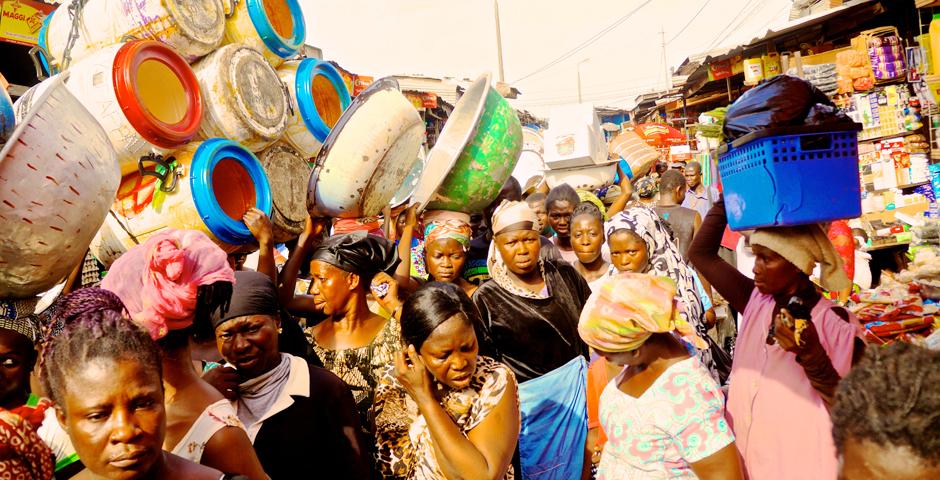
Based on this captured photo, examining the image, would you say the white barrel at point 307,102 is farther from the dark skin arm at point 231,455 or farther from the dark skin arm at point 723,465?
the dark skin arm at point 723,465

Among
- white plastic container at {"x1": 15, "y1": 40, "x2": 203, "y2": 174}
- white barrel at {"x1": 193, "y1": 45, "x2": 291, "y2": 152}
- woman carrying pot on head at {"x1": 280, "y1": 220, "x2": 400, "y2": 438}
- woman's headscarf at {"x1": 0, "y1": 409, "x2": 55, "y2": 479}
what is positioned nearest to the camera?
woman's headscarf at {"x1": 0, "y1": 409, "x2": 55, "y2": 479}

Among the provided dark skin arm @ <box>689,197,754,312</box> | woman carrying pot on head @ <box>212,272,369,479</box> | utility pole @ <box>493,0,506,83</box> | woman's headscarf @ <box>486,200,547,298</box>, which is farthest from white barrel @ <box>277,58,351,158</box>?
utility pole @ <box>493,0,506,83</box>

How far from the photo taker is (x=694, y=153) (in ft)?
58.6

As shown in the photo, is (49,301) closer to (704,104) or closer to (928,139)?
(928,139)

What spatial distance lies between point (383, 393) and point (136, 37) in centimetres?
211

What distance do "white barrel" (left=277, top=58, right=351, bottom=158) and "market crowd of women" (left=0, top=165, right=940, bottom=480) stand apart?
39.8 inches

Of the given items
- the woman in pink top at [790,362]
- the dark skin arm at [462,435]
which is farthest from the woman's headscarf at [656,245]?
the dark skin arm at [462,435]

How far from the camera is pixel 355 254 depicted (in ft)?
10.8

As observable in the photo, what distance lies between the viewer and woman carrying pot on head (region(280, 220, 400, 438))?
2945 mm

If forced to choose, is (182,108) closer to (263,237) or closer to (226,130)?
(226,130)

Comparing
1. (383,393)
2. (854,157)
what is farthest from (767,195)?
(383,393)

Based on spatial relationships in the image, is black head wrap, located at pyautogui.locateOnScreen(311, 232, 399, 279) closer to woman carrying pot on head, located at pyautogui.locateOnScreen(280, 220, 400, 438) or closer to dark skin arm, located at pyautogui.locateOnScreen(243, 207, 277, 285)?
woman carrying pot on head, located at pyautogui.locateOnScreen(280, 220, 400, 438)

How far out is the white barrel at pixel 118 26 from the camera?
Result: 10.3 feet

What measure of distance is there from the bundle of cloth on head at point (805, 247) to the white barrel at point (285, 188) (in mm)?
2510
